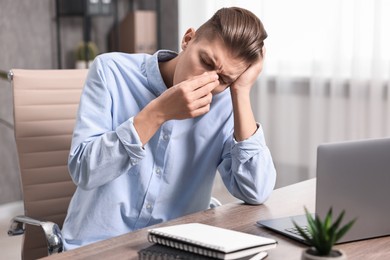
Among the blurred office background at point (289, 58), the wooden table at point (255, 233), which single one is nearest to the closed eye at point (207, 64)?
the wooden table at point (255, 233)

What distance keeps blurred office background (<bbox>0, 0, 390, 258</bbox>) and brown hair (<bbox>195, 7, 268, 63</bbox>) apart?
1864mm

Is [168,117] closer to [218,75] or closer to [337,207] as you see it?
[218,75]

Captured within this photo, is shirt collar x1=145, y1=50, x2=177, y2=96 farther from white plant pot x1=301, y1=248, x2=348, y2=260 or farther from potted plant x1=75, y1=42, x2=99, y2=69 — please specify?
potted plant x1=75, y1=42, x2=99, y2=69

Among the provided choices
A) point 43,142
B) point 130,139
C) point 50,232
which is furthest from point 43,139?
point 130,139

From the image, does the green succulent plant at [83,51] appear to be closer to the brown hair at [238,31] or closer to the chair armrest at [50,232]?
the chair armrest at [50,232]

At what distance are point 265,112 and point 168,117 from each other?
2.47 meters

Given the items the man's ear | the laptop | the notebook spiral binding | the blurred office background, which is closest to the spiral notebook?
the notebook spiral binding

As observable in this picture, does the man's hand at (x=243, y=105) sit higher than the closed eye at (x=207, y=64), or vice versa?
the closed eye at (x=207, y=64)

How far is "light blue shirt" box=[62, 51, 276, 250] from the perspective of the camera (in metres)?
1.43

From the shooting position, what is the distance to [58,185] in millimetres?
1749

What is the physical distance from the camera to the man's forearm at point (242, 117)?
1479mm

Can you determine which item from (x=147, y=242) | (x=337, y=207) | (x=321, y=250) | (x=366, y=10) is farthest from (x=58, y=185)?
(x=366, y=10)

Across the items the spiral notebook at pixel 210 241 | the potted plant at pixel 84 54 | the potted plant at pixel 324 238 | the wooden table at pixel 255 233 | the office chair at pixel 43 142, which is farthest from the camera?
the potted plant at pixel 84 54

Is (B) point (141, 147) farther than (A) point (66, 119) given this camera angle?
No
